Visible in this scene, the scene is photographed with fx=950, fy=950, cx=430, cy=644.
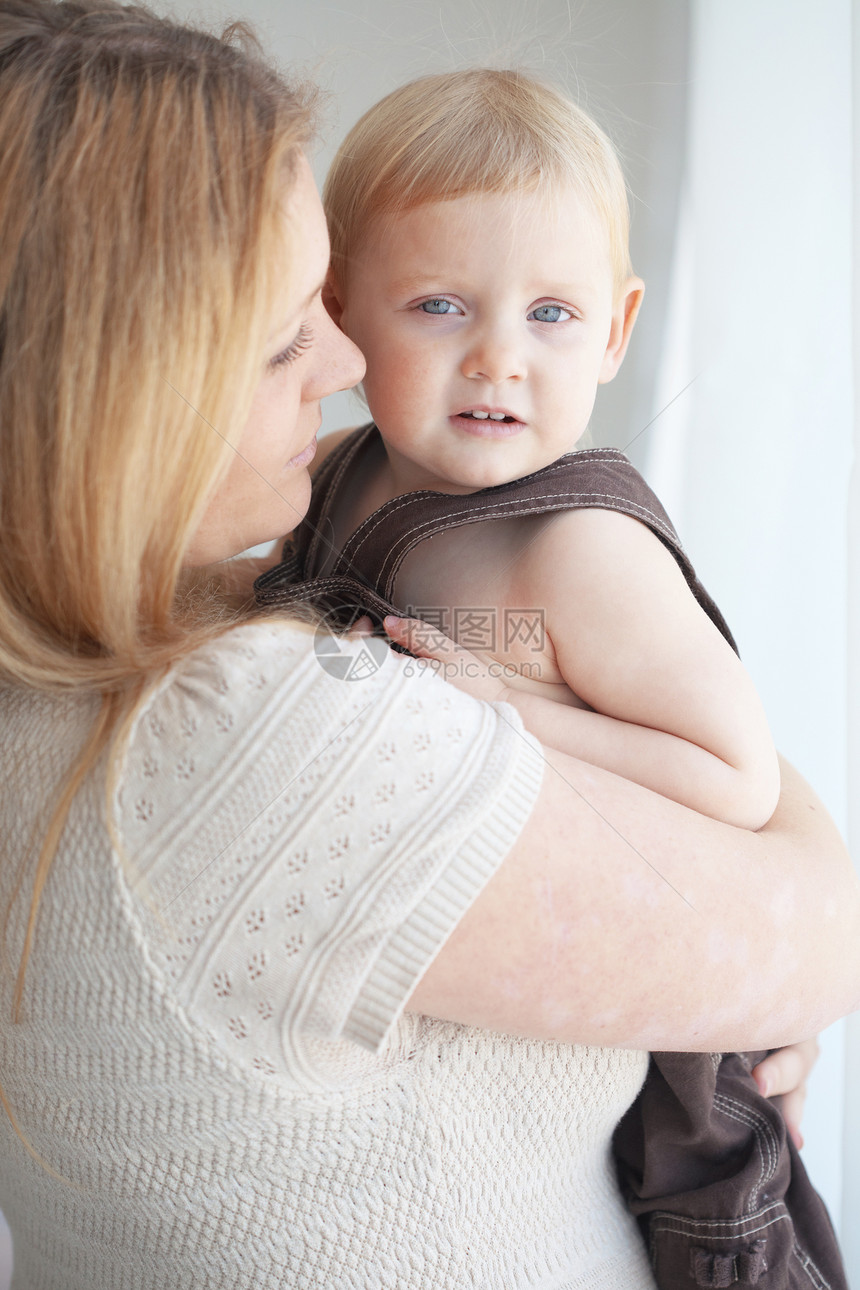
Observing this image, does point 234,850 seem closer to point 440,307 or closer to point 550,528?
point 550,528

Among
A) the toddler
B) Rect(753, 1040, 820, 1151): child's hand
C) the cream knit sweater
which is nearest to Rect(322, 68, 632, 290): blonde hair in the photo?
the toddler

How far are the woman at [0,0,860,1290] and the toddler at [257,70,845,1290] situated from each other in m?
0.15

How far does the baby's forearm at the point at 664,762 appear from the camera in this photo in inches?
29.5

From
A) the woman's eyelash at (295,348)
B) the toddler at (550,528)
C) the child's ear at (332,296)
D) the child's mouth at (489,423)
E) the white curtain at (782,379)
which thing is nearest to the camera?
the woman's eyelash at (295,348)

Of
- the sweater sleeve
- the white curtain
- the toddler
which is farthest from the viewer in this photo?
the white curtain

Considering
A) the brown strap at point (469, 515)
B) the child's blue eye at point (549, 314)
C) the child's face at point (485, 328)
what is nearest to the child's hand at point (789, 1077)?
the brown strap at point (469, 515)

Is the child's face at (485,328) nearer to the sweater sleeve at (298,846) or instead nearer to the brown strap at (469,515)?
the brown strap at (469,515)

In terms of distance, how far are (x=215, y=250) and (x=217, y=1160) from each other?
1.86ft

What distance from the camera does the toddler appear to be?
2.57 feet

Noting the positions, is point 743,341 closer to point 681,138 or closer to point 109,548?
point 681,138

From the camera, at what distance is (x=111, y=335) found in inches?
22.1

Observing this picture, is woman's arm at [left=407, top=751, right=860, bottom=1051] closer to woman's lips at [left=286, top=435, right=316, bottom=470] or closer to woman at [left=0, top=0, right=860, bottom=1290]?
woman at [left=0, top=0, right=860, bottom=1290]

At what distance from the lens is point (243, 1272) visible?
636 mm

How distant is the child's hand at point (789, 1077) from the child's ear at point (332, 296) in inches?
35.3
